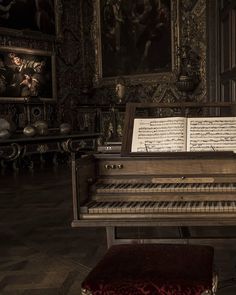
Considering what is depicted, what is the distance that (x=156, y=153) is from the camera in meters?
3.07

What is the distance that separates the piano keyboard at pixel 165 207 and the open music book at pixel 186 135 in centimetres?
39

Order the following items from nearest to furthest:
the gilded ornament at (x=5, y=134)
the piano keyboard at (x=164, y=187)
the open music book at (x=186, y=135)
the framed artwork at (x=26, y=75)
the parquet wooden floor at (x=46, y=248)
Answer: the piano keyboard at (x=164, y=187) → the open music book at (x=186, y=135) → the parquet wooden floor at (x=46, y=248) → the gilded ornament at (x=5, y=134) → the framed artwork at (x=26, y=75)

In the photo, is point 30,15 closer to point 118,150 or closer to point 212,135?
point 118,150

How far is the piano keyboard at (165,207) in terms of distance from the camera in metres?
2.80

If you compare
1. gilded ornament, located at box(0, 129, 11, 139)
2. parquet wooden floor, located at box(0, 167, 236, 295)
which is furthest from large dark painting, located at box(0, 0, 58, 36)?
parquet wooden floor, located at box(0, 167, 236, 295)

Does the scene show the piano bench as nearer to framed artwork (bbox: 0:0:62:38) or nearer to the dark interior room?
the dark interior room

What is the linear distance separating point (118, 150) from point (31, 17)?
9952 millimetres

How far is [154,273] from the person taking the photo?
6.99ft

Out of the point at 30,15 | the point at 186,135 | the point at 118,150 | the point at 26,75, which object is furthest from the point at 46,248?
the point at 30,15

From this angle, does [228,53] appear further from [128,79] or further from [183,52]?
[128,79]

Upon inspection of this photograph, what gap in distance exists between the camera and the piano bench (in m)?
2.05

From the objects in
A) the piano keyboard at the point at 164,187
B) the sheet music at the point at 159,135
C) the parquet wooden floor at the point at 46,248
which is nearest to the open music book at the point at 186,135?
the sheet music at the point at 159,135

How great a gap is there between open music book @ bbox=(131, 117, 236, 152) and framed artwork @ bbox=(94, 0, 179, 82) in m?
10.0

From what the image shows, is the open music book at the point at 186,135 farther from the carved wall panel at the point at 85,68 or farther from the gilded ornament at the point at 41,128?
the carved wall panel at the point at 85,68
